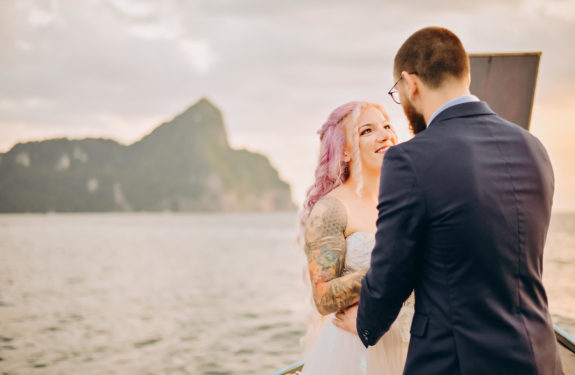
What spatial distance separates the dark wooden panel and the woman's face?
4.18 feet

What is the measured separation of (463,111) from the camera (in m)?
1.84

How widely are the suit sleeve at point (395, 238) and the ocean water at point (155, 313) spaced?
1.79 metres

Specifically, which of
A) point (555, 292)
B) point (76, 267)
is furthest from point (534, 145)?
point (76, 267)

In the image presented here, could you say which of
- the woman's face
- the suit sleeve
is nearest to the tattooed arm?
the woman's face

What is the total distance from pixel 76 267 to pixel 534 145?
40.6 m

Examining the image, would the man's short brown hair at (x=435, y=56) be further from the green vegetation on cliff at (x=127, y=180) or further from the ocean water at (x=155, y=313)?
the green vegetation on cliff at (x=127, y=180)

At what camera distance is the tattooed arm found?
2613 mm

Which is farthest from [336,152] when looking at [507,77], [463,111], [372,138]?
[507,77]

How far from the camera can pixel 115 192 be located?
609 ft

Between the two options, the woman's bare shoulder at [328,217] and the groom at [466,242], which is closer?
the groom at [466,242]

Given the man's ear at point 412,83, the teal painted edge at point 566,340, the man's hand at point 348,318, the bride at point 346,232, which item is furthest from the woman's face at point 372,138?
the teal painted edge at point 566,340

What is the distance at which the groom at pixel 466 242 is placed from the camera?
166 centimetres

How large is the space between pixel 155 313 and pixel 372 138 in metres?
21.0

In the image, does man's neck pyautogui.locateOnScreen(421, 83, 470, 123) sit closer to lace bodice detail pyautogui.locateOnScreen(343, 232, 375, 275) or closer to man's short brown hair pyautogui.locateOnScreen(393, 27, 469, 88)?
man's short brown hair pyautogui.locateOnScreen(393, 27, 469, 88)
